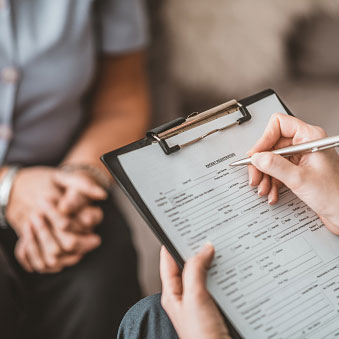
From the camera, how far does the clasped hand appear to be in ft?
1.94

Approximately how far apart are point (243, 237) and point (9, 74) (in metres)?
0.42

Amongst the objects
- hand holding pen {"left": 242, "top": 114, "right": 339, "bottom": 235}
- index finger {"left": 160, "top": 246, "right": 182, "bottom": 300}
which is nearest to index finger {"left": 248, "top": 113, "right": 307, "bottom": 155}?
hand holding pen {"left": 242, "top": 114, "right": 339, "bottom": 235}

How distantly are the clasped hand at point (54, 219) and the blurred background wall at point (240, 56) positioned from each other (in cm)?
19

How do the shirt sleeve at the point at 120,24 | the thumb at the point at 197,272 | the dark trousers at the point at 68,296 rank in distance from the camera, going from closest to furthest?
the thumb at the point at 197,272 → the dark trousers at the point at 68,296 → the shirt sleeve at the point at 120,24

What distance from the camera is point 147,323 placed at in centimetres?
36

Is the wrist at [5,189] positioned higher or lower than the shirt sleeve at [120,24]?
lower

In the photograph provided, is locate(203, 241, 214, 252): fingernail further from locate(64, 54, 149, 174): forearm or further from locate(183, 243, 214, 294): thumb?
locate(64, 54, 149, 174): forearm

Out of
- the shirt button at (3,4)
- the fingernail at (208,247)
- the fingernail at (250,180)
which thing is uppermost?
the shirt button at (3,4)

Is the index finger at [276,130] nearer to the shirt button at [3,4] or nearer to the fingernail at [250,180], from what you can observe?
the fingernail at [250,180]

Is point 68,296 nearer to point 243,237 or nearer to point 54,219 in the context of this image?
point 54,219

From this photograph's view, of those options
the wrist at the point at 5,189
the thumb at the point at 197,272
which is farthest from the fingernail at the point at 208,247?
the wrist at the point at 5,189

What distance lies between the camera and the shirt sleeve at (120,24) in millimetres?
683

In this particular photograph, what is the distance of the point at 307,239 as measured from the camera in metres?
0.35

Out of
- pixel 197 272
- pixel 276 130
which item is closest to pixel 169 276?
pixel 197 272
